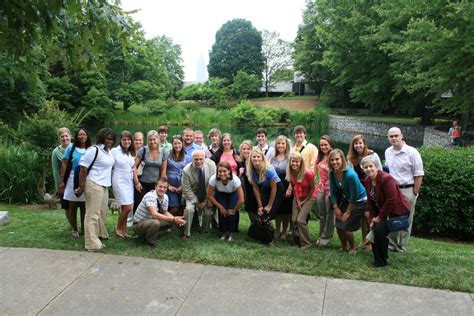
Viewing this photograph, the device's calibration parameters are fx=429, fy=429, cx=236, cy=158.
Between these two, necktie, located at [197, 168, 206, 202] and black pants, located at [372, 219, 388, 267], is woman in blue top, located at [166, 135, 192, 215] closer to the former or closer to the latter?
necktie, located at [197, 168, 206, 202]

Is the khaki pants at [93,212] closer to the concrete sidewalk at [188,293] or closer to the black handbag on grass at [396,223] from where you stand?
the concrete sidewalk at [188,293]

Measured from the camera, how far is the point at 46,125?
8.60 m

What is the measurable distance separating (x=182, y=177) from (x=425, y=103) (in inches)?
1054

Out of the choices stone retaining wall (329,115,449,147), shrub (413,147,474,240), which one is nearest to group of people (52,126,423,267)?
shrub (413,147,474,240)

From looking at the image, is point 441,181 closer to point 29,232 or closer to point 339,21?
point 29,232

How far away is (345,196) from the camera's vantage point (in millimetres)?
5121

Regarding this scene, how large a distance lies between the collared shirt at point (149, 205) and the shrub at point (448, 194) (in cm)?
426

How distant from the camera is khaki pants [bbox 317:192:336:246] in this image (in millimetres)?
5477

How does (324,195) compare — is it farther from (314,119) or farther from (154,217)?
(314,119)

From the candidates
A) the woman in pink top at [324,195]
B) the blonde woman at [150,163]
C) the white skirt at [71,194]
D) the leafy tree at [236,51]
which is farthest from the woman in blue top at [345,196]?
the leafy tree at [236,51]

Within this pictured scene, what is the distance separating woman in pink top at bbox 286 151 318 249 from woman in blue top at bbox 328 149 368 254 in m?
0.37

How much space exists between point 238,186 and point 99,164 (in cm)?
174

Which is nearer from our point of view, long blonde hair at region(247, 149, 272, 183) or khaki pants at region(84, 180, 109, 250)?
khaki pants at region(84, 180, 109, 250)

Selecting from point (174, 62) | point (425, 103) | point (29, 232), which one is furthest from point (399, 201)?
point (174, 62)
